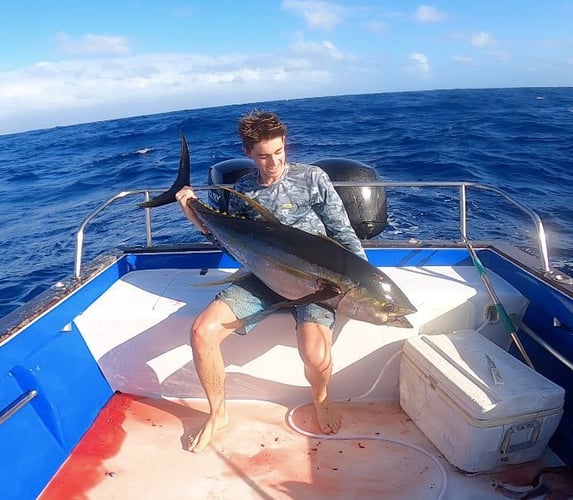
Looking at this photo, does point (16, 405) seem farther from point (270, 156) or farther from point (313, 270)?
point (270, 156)

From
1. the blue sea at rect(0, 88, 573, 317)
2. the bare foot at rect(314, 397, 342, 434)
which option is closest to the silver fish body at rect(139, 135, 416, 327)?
the bare foot at rect(314, 397, 342, 434)

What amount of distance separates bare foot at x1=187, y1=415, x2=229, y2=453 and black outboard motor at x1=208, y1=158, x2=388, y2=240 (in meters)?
1.88

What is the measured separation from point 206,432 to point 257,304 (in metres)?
0.83

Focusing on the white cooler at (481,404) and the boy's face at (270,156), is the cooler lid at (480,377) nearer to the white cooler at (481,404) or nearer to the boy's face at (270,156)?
the white cooler at (481,404)

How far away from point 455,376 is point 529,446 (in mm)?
510

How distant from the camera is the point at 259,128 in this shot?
9.51 ft

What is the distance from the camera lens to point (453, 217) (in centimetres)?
905

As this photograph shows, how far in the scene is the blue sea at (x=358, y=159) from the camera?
335 inches

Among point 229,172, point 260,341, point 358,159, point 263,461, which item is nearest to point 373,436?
point 263,461

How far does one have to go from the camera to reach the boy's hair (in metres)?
2.90

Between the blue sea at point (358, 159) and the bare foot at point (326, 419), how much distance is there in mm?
4862

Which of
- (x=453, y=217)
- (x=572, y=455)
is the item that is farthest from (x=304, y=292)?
(x=453, y=217)

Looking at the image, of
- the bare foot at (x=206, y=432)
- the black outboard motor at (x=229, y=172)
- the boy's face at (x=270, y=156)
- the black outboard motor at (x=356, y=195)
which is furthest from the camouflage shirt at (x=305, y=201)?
the black outboard motor at (x=229, y=172)

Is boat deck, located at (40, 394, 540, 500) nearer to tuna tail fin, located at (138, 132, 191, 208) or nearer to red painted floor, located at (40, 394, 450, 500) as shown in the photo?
red painted floor, located at (40, 394, 450, 500)
